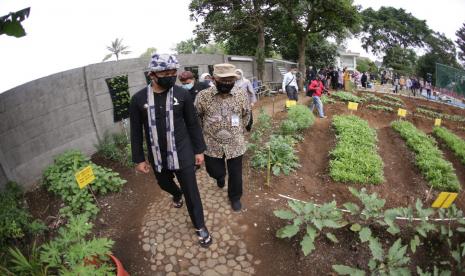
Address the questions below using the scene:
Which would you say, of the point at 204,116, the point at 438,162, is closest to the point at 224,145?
the point at 204,116

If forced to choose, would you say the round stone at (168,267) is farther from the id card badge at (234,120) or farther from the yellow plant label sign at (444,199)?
the yellow plant label sign at (444,199)

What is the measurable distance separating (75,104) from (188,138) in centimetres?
403

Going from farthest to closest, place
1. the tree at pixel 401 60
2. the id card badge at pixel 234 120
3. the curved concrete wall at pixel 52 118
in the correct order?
the tree at pixel 401 60 → the curved concrete wall at pixel 52 118 → the id card badge at pixel 234 120

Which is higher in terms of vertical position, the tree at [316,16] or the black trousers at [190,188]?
the tree at [316,16]

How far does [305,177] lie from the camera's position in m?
5.62

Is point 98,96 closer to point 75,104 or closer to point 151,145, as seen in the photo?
point 75,104

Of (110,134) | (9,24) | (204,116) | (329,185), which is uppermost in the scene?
(9,24)

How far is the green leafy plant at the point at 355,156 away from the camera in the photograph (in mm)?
5586

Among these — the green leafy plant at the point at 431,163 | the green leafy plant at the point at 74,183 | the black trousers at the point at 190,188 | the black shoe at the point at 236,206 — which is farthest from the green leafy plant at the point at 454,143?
the green leafy plant at the point at 74,183

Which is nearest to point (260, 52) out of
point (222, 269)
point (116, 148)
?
point (116, 148)

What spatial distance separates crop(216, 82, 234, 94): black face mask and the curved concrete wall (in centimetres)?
359

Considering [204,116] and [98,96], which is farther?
[98,96]

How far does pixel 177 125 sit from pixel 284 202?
2.29 metres

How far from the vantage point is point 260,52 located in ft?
54.7
